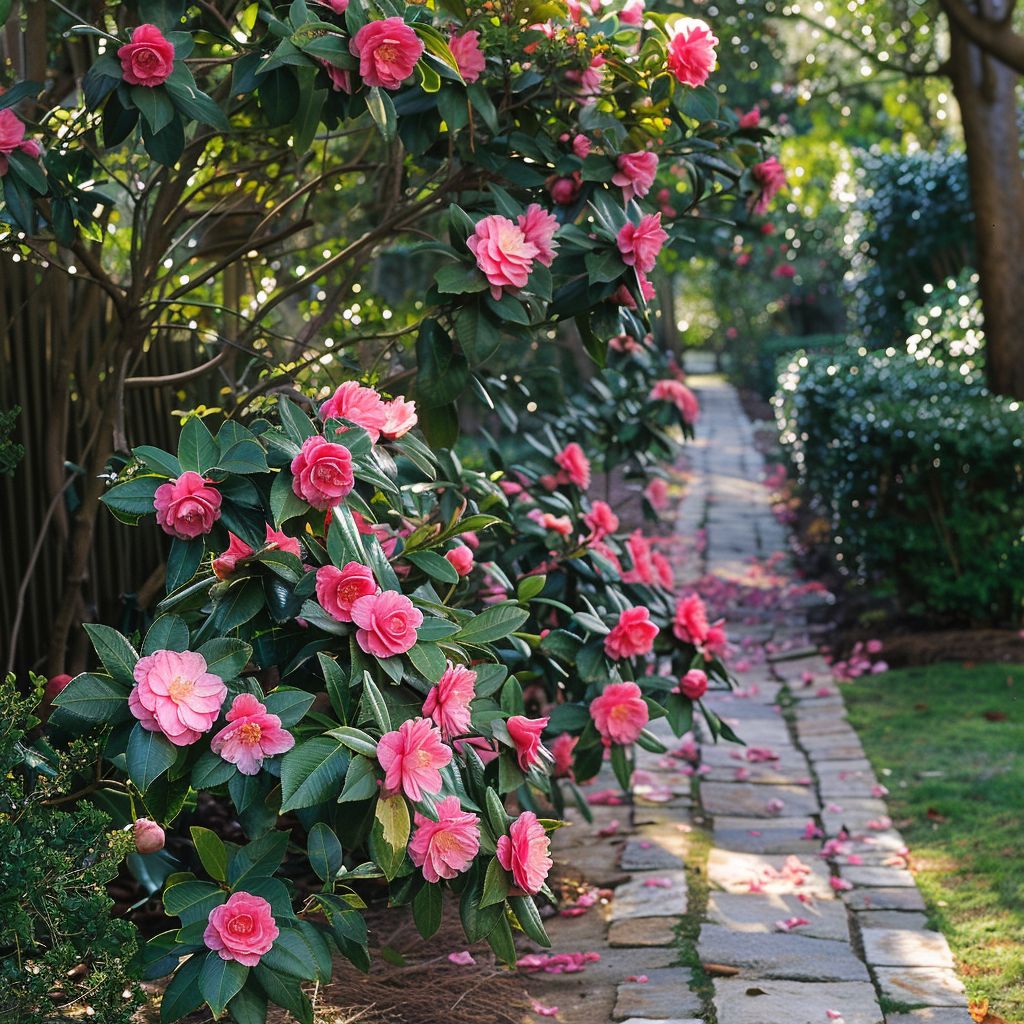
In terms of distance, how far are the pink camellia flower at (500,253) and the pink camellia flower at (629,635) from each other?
102 centimetres

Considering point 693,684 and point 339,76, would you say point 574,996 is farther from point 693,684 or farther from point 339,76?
point 339,76

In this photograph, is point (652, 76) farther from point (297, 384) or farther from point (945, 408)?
point (945, 408)

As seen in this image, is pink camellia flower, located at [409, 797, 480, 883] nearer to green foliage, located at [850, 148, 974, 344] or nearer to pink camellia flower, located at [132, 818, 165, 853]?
pink camellia flower, located at [132, 818, 165, 853]

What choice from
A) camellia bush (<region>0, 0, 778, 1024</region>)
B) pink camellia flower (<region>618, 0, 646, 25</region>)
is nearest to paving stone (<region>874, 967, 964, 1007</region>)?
camellia bush (<region>0, 0, 778, 1024</region>)

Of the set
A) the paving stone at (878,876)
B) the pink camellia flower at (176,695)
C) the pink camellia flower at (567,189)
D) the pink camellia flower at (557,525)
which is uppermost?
the pink camellia flower at (567,189)

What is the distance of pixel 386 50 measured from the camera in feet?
7.98

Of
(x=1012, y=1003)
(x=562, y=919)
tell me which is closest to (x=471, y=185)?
(x=562, y=919)

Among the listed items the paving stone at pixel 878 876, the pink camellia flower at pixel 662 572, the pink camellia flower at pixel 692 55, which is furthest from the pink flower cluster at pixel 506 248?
the paving stone at pixel 878 876

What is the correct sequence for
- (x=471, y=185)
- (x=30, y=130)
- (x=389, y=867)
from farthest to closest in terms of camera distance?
(x=471, y=185), (x=30, y=130), (x=389, y=867)

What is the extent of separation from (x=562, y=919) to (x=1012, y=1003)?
131 centimetres

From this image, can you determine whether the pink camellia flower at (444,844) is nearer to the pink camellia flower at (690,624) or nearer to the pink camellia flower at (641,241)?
the pink camellia flower at (641,241)

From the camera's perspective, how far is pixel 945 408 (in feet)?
22.4

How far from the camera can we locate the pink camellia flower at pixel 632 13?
3.31 m

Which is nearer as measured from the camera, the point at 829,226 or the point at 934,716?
the point at 934,716
